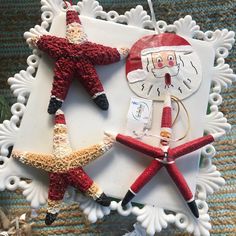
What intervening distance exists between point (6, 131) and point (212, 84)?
0.38m

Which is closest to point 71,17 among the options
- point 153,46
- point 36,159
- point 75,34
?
point 75,34

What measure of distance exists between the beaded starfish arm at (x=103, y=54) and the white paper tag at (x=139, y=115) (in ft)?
0.26

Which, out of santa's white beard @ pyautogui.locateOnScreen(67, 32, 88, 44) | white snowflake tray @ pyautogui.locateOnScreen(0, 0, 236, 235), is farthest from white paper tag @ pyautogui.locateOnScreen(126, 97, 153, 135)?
santa's white beard @ pyautogui.locateOnScreen(67, 32, 88, 44)

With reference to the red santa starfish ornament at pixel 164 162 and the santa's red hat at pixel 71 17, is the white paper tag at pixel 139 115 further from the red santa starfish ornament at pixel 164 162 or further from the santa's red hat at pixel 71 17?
the santa's red hat at pixel 71 17

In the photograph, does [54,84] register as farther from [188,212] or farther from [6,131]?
[188,212]

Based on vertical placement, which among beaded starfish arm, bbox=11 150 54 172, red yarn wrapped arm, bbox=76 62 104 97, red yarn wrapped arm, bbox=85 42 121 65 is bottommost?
beaded starfish arm, bbox=11 150 54 172

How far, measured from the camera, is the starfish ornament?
635 mm

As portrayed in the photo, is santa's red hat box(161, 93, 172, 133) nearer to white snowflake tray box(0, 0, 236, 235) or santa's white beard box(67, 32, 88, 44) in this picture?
white snowflake tray box(0, 0, 236, 235)

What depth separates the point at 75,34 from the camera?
694mm

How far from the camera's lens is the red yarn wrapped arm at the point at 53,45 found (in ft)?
2.22

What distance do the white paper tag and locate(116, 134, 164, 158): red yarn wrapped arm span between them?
3 centimetres

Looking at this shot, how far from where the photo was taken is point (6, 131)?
682mm

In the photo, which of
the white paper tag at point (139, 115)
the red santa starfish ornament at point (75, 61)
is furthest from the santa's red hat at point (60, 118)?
the white paper tag at point (139, 115)

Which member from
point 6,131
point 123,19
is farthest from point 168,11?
point 6,131
